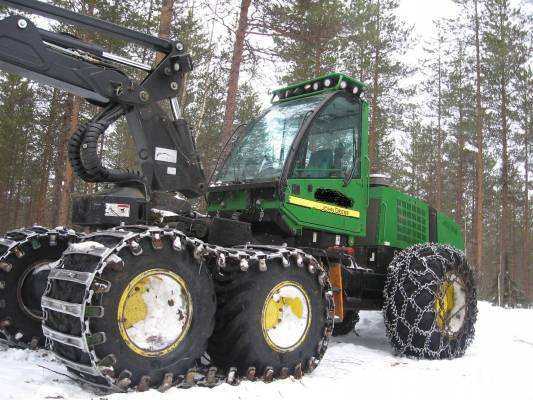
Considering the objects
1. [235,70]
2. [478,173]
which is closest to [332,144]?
[235,70]

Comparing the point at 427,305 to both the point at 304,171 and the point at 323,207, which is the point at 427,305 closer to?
the point at 323,207

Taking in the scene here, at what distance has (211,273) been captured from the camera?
4273 mm

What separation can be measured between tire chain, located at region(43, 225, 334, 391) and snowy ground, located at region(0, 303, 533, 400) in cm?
11

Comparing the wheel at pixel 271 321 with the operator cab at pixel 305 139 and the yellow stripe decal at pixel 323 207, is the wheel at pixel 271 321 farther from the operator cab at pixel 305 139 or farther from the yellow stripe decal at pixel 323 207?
the operator cab at pixel 305 139

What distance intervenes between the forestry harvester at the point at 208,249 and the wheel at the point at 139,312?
11 mm

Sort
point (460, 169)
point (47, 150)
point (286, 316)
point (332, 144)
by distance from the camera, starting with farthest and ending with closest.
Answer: point (460, 169), point (47, 150), point (332, 144), point (286, 316)

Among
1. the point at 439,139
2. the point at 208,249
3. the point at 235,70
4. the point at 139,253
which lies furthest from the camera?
the point at 439,139

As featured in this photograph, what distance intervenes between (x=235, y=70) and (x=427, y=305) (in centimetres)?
862

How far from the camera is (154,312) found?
12.0ft

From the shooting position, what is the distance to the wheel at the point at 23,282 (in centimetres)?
491

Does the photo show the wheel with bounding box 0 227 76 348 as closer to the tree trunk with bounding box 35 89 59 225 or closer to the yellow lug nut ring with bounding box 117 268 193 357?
the yellow lug nut ring with bounding box 117 268 193 357

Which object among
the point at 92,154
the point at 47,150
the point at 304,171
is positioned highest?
the point at 47,150

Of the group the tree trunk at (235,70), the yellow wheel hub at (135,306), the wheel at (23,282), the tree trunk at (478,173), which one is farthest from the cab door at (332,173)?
the tree trunk at (478,173)

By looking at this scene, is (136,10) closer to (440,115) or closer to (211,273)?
(211,273)
